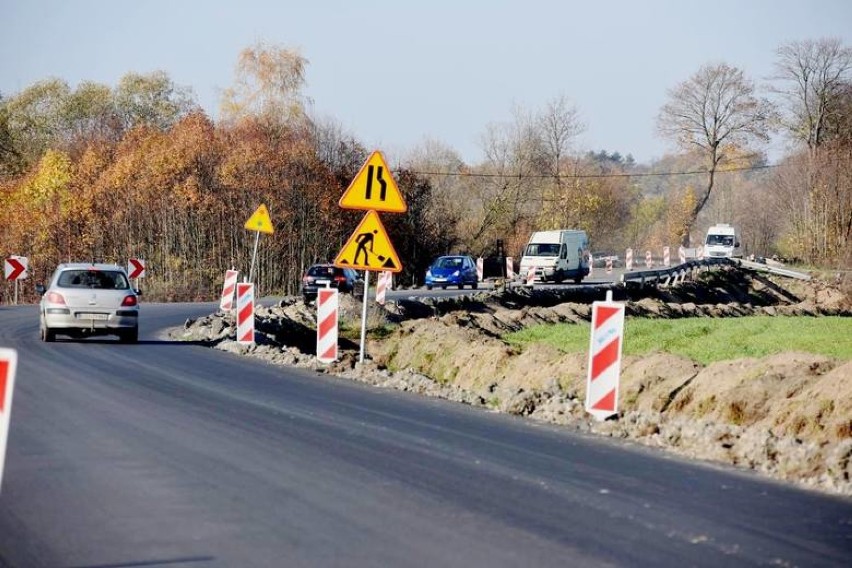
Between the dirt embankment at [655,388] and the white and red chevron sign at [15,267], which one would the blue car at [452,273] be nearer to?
the white and red chevron sign at [15,267]

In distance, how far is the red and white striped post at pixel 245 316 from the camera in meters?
23.3

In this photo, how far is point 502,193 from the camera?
266ft

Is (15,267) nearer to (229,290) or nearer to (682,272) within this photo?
(229,290)

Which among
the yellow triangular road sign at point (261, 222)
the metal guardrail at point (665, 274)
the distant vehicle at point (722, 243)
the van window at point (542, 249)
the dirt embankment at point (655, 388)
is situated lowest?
the dirt embankment at point (655, 388)

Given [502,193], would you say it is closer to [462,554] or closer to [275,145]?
[275,145]

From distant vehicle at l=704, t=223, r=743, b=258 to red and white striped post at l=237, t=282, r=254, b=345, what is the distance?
60707 mm

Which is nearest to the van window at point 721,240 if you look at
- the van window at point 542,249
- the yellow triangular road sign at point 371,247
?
the van window at point 542,249

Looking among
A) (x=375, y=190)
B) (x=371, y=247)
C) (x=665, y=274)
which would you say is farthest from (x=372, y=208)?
(x=665, y=274)

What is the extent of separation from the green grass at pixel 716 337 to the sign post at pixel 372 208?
11.3 ft

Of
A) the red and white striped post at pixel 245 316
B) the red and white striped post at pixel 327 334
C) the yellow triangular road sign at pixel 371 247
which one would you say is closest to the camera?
the yellow triangular road sign at pixel 371 247

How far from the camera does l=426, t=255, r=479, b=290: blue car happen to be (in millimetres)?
57500

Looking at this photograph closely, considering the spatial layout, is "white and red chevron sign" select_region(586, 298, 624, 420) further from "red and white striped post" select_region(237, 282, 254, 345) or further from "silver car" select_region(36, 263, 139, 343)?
"silver car" select_region(36, 263, 139, 343)

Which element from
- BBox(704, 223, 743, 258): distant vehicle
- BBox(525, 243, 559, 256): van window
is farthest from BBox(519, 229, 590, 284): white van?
BBox(704, 223, 743, 258): distant vehicle

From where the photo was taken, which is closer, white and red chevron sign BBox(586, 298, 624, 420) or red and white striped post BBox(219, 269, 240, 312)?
white and red chevron sign BBox(586, 298, 624, 420)
